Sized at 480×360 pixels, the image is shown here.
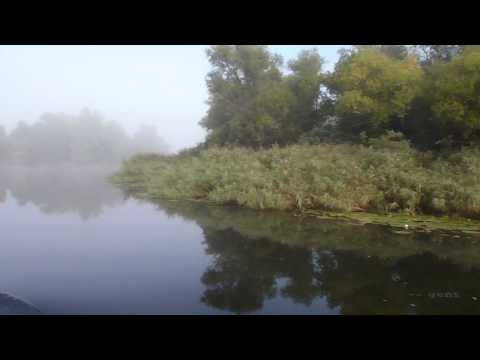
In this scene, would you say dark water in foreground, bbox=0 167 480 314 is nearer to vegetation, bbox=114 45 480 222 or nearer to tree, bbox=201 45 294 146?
vegetation, bbox=114 45 480 222

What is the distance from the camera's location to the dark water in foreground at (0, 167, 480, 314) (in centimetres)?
582

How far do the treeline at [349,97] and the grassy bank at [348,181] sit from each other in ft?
5.33

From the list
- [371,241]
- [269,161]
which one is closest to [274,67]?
[269,161]

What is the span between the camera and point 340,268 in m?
7.41

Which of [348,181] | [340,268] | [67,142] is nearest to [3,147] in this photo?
[67,142]

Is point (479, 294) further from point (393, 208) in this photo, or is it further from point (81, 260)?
point (81, 260)

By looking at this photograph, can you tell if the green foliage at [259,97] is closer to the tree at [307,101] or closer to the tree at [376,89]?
the tree at [307,101]

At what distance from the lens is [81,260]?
7934mm

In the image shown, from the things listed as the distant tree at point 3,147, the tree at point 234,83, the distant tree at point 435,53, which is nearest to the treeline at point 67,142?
the distant tree at point 3,147

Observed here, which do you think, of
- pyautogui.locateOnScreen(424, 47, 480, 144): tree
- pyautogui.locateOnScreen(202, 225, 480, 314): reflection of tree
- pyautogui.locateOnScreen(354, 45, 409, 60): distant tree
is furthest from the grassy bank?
pyautogui.locateOnScreen(354, 45, 409, 60): distant tree

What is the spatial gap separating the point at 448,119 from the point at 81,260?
12.3m

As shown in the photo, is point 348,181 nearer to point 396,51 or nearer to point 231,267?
point 231,267

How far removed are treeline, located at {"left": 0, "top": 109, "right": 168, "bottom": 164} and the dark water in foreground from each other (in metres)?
43.9
